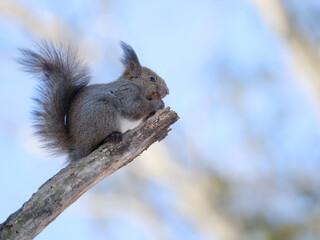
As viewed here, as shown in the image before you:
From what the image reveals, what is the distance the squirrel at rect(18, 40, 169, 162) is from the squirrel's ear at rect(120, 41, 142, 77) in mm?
441

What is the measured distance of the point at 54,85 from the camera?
3.83m

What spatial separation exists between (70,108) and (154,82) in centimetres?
90

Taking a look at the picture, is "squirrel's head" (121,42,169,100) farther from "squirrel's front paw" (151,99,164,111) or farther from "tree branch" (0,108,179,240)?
A: "tree branch" (0,108,179,240)

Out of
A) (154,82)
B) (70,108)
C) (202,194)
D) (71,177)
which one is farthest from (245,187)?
(71,177)

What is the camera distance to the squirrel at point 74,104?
373 cm

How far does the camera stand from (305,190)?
8.09m

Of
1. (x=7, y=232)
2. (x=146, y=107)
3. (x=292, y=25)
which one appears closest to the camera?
(x=7, y=232)

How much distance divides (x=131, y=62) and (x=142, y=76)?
6.2 inches

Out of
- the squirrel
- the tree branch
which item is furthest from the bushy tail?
the tree branch

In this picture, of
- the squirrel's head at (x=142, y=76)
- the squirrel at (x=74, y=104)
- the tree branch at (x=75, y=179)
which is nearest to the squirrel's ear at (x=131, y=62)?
the squirrel's head at (x=142, y=76)

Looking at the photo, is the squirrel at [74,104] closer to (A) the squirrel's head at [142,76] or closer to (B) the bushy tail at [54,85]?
(B) the bushy tail at [54,85]

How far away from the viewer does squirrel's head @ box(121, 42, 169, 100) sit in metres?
4.41

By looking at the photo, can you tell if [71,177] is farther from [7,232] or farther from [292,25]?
[292,25]

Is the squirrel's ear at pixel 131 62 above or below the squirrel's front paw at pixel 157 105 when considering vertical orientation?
above
